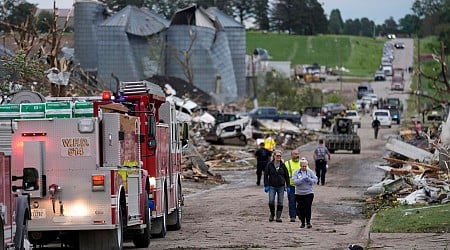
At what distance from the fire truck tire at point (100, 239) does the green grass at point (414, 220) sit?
21.3 feet

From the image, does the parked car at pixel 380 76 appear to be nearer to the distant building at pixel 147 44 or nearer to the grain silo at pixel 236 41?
the grain silo at pixel 236 41

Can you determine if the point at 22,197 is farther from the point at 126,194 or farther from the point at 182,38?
the point at 182,38

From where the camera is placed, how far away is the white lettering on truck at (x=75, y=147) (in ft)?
59.3

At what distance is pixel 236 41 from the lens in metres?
114

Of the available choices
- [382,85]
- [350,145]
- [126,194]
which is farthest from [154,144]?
[382,85]

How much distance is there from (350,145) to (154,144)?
130 feet

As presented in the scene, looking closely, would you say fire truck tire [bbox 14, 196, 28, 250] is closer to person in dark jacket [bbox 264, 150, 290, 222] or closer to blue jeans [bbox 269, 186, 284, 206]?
blue jeans [bbox 269, 186, 284, 206]

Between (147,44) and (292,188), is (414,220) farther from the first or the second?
(147,44)

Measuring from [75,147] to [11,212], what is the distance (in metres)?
3.41

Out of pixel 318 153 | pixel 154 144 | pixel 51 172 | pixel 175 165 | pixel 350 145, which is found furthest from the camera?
pixel 350 145

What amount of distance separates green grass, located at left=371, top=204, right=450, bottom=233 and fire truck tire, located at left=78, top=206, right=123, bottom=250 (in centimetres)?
650

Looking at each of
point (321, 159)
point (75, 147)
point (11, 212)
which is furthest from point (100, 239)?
point (321, 159)

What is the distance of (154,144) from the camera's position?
870 inches

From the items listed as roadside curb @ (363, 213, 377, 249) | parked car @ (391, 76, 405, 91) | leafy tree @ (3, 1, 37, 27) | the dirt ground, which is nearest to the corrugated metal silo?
leafy tree @ (3, 1, 37, 27)
